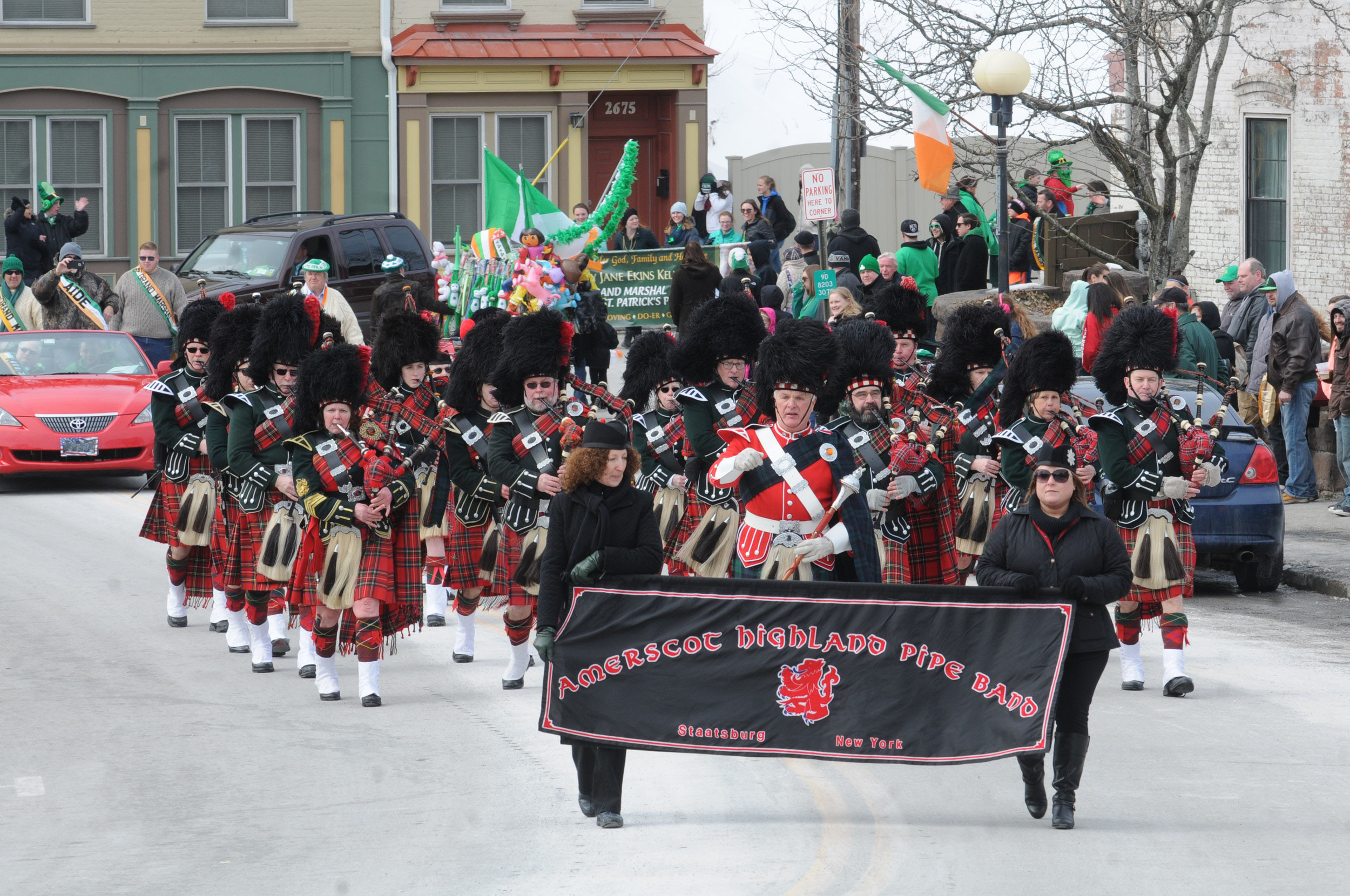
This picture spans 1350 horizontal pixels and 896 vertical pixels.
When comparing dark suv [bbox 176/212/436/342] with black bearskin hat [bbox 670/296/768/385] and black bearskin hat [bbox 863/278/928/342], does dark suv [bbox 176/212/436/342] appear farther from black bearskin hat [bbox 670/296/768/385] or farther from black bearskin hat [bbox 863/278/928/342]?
black bearskin hat [bbox 670/296/768/385]

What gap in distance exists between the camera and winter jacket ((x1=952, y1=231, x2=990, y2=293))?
67.3ft

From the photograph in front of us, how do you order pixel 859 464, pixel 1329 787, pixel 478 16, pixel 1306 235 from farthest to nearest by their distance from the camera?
pixel 478 16 < pixel 1306 235 < pixel 859 464 < pixel 1329 787

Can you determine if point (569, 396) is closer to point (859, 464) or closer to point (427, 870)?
point (859, 464)

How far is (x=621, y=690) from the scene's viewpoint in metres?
7.14

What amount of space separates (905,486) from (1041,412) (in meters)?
0.79

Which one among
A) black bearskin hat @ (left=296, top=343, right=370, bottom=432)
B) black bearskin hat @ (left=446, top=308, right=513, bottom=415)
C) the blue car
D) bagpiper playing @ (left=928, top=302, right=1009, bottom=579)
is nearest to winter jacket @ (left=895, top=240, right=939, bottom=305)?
the blue car

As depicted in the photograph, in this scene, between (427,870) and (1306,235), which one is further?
(1306,235)

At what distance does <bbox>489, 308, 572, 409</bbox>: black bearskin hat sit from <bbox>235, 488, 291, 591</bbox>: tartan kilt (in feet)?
4.72

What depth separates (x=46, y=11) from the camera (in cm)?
2925

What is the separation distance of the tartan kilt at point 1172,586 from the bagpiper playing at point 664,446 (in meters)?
2.45

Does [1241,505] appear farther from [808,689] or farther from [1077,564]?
[808,689]

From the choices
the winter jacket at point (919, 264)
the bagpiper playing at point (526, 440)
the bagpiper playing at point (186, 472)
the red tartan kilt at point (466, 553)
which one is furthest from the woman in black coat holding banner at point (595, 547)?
the winter jacket at point (919, 264)

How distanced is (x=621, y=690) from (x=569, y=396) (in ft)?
9.81

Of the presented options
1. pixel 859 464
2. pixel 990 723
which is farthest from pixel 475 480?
pixel 990 723
